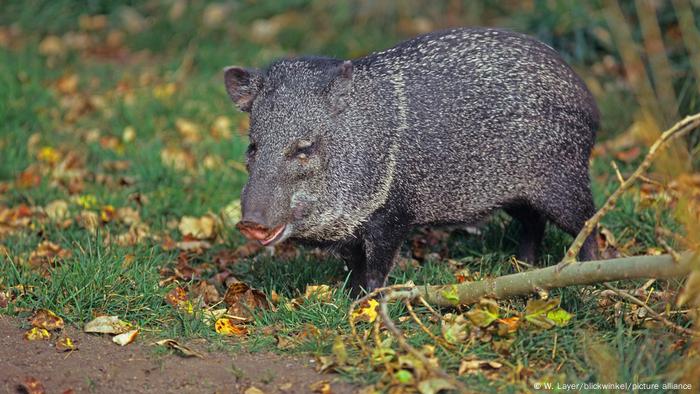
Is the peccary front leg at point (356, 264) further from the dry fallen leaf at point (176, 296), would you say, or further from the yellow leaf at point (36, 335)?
the yellow leaf at point (36, 335)

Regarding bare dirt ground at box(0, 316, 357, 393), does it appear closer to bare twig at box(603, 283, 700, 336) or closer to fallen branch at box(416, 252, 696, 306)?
fallen branch at box(416, 252, 696, 306)

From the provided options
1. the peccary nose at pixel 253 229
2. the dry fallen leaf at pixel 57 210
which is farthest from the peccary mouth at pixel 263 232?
the dry fallen leaf at pixel 57 210

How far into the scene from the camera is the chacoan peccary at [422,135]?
14.3 ft

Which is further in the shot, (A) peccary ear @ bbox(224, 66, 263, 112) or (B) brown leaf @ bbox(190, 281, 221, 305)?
(B) brown leaf @ bbox(190, 281, 221, 305)

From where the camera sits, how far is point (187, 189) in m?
6.19

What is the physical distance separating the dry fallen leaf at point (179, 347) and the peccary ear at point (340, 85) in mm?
1284

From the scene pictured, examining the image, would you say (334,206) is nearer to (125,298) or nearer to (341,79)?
(341,79)

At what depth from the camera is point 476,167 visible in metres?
4.62

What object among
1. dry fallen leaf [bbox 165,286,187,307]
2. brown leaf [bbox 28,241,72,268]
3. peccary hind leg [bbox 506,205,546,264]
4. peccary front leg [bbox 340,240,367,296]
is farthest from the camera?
peccary hind leg [bbox 506,205,546,264]

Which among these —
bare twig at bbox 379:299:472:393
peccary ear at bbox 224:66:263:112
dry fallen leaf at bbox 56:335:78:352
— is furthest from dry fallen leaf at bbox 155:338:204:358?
peccary ear at bbox 224:66:263:112

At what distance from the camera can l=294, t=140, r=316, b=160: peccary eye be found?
4.28m

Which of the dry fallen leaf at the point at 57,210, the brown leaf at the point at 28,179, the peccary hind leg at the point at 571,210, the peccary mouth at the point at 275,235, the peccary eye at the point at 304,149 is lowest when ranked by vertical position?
the dry fallen leaf at the point at 57,210

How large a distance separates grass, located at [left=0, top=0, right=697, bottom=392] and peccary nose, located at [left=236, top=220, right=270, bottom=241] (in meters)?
0.42

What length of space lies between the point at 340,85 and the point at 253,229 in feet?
2.82
